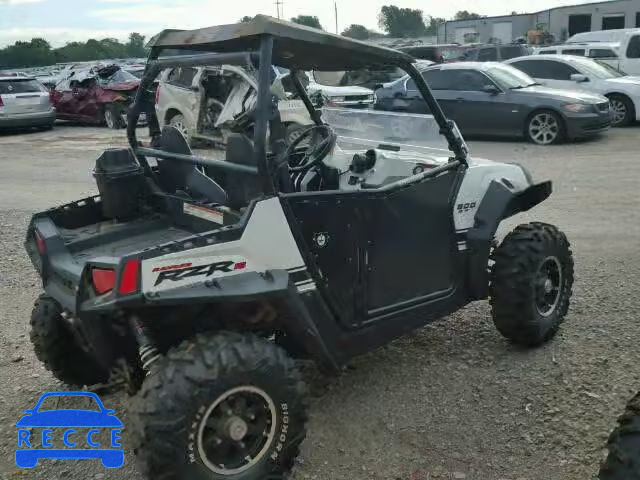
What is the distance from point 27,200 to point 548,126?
28.7ft

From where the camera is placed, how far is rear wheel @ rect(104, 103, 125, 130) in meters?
Answer: 17.4

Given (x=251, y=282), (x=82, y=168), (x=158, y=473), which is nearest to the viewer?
(x=158, y=473)

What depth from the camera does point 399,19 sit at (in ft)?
260

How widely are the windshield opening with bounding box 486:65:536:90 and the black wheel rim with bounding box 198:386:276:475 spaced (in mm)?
11024

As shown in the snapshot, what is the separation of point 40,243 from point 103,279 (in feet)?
2.61

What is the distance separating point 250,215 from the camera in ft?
9.80

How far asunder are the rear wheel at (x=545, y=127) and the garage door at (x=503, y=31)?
93.8 feet

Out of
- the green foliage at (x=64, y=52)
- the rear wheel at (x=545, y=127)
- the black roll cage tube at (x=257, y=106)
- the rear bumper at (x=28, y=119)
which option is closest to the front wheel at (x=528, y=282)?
the black roll cage tube at (x=257, y=106)

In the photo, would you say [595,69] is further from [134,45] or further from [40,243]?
[134,45]

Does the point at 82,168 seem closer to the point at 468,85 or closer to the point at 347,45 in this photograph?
the point at 468,85

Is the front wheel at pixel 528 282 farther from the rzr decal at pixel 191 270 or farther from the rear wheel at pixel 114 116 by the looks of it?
the rear wheel at pixel 114 116

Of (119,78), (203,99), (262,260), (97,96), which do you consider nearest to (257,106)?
(262,260)

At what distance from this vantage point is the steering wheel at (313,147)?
165 inches

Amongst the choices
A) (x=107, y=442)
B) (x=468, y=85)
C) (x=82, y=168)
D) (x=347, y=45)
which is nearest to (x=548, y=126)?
(x=468, y=85)
